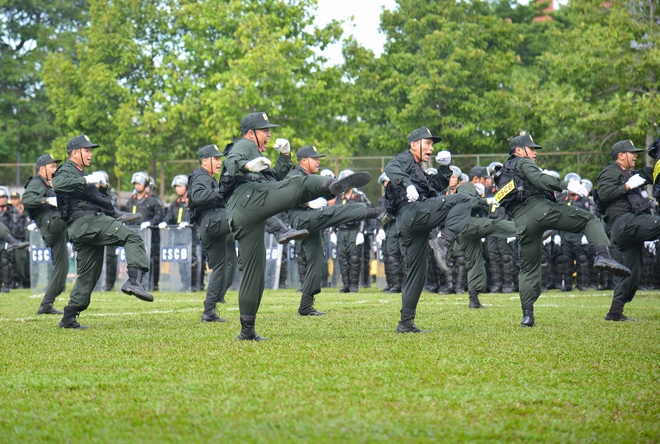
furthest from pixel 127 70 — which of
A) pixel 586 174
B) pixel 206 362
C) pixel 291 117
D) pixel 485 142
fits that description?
pixel 206 362

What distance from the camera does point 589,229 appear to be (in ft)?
34.6

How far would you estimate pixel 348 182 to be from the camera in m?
8.24

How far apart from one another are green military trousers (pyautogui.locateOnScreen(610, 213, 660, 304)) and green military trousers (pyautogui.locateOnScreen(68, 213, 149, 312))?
225 inches

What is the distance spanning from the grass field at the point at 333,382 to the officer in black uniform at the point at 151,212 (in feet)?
30.5

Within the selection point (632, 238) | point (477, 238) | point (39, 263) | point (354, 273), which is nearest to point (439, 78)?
point (354, 273)

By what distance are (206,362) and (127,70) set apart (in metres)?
34.2

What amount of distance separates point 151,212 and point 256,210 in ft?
39.7

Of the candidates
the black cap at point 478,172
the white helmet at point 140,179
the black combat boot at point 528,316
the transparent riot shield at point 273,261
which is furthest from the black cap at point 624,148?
the white helmet at point 140,179

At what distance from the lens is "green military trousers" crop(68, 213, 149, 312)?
1065 cm

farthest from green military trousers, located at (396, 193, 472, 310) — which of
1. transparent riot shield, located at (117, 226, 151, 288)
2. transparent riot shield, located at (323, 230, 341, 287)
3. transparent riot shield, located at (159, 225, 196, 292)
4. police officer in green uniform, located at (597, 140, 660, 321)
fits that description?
transparent riot shield, located at (323, 230, 341, 287)

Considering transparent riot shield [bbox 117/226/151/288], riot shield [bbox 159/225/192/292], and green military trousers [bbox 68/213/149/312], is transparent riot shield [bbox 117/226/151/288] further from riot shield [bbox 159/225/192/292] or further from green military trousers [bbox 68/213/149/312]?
green military trousers [bbox 68/213/149/312]

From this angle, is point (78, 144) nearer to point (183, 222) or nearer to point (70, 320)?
point (70, 320)

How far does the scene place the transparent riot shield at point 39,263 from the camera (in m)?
20.6

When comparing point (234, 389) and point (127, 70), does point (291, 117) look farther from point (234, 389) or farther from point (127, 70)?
point (234, 389)
